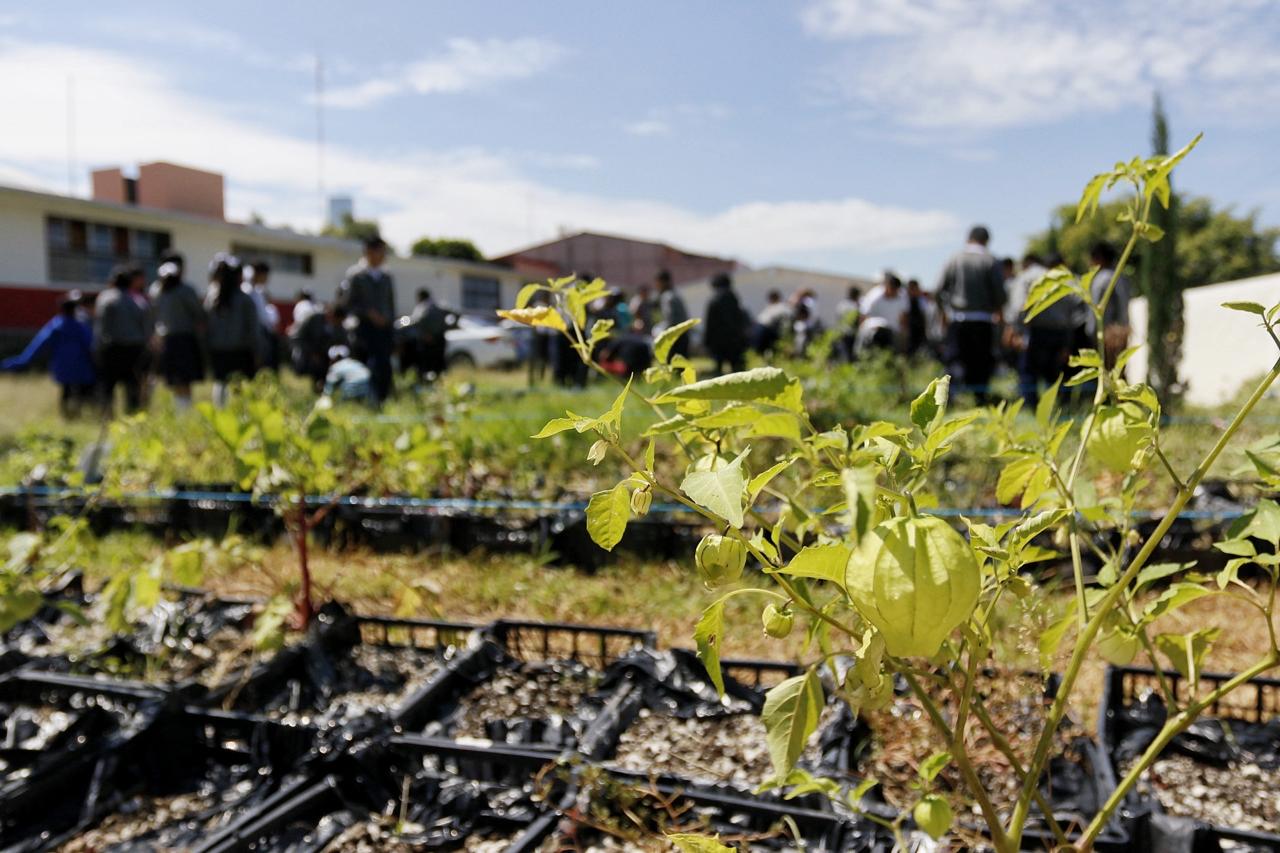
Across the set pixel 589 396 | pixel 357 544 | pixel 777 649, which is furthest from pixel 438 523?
pixel 589 396

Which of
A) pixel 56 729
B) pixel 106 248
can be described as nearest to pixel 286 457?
pixel 56 729

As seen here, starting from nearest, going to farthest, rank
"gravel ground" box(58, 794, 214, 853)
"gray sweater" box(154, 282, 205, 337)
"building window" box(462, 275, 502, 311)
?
"gravel ground" box(58, 794, 214, 853) → "gray sweater" box(154, 282, 205, 337) → "building window" box(462, 275, 502, 311)

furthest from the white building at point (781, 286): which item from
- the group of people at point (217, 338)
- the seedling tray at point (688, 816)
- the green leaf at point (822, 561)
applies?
the green leaf at point (822, 561)

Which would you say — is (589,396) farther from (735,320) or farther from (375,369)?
(735,320)

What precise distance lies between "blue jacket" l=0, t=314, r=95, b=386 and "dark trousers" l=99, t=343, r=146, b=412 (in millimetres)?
512

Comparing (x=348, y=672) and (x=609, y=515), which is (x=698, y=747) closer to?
(x=348, y=672)

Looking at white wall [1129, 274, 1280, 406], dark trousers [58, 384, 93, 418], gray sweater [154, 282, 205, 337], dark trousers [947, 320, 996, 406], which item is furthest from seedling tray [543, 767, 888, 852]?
white wall [1129, 274, 1280, 406]

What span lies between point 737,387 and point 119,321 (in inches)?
322

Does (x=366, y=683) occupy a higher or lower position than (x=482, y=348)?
lower

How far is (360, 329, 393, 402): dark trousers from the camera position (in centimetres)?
697

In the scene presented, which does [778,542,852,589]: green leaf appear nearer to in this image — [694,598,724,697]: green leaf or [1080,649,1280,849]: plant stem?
[694,598,724,697]: green leaf

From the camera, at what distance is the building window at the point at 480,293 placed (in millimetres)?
27672

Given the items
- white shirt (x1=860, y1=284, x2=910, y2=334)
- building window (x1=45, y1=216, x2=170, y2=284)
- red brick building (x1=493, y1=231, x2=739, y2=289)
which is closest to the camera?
white shirt (x1=860, y1=284, x2=910, y2=334)

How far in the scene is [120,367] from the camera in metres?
7.61
